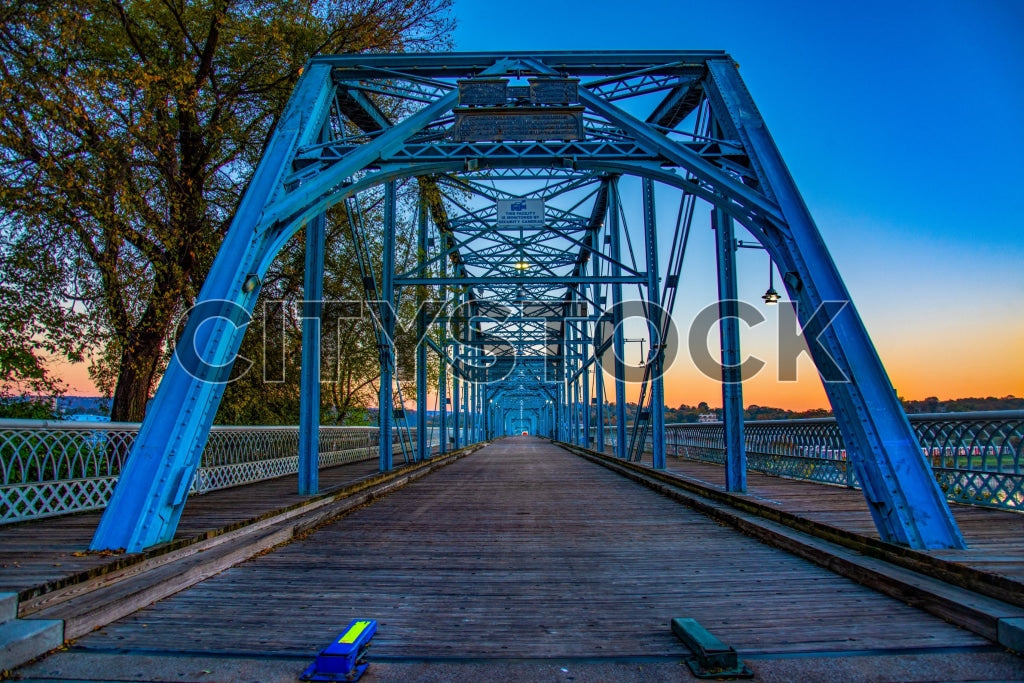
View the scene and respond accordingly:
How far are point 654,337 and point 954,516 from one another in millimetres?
7655

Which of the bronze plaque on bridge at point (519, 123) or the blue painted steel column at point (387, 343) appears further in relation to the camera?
the blue painted steel column at point (387, 343)

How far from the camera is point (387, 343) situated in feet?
41.6

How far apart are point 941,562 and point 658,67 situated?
20.0 feet

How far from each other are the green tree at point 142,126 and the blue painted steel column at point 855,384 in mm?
7723

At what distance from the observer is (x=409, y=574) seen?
15.2 ft

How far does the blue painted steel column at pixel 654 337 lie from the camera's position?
1244 centimetres

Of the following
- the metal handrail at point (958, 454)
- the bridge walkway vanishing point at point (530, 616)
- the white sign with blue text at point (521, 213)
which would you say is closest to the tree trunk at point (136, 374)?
the bridge walkway vanishing point at point (530, 616)

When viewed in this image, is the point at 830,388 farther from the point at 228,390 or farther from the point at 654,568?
the point at 228,390

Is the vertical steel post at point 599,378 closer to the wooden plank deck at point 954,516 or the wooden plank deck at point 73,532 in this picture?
the wooden plank deck at point 954,516

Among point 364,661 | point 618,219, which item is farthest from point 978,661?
point 618,219

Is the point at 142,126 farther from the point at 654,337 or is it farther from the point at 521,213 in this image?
the point at 654,337

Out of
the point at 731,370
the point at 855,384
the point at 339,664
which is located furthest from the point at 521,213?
the point at 339,664

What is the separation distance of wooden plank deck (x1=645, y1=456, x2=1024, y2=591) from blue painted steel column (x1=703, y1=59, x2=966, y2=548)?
1.01 feet

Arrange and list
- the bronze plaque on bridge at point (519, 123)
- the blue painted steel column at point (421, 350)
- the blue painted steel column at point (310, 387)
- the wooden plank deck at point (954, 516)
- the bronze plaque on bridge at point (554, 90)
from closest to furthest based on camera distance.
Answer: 1. the wooden plank deck at point (954, 516)
2. the bronze plaque on bridge at point (519, 123)
3. the bronze plaque on bridge at point (554, 90)
4. the blue painted steel column at point (310, 387)
5. the blue painted steel column at point (421, 350)
